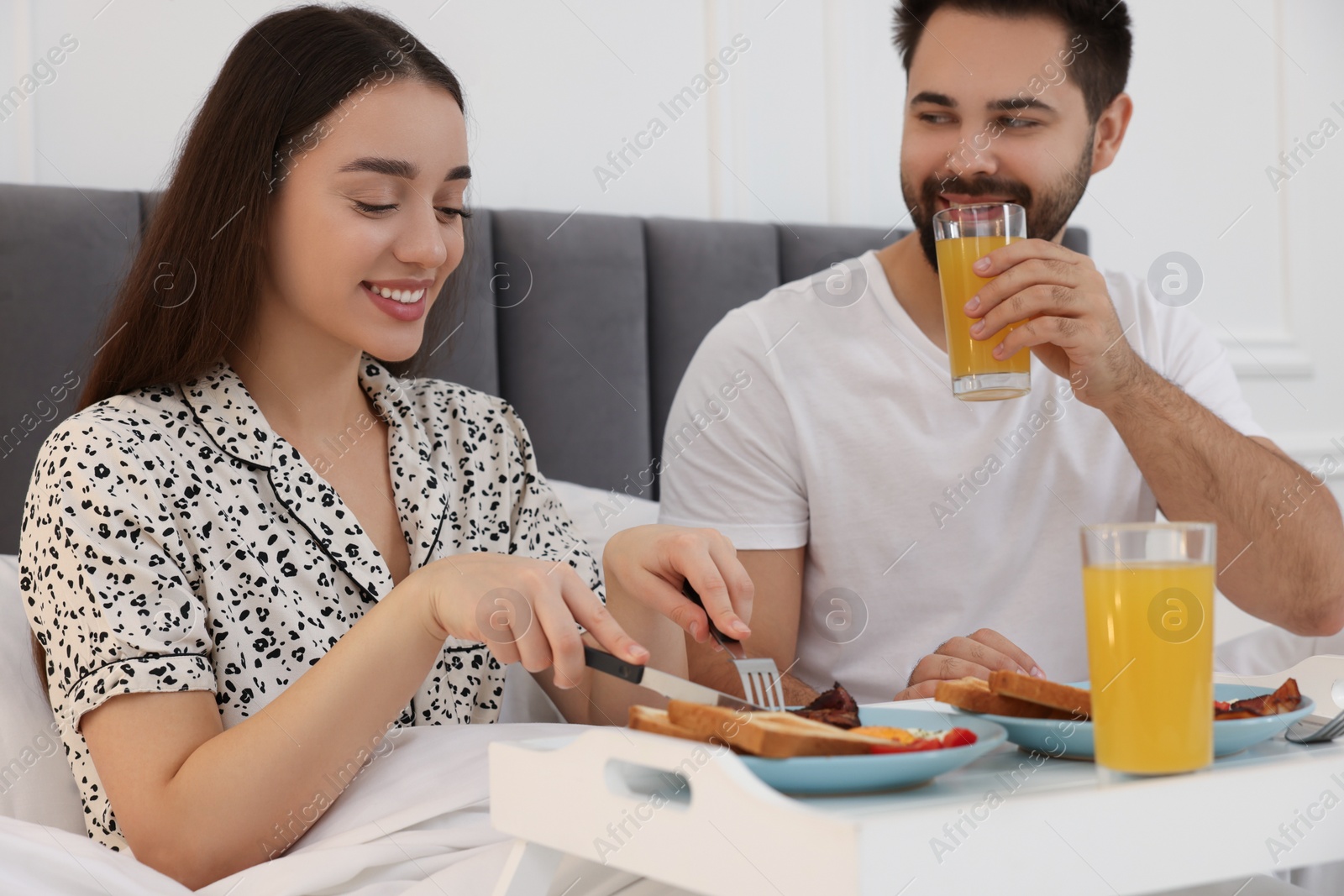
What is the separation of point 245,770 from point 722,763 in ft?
1.80

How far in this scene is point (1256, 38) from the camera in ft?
9.66

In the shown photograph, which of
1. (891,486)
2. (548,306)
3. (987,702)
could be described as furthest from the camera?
(548,306)

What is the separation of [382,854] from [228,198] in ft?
2.33

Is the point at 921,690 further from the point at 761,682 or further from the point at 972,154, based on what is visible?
the point at 972,154

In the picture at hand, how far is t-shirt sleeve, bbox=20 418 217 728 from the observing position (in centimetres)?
107

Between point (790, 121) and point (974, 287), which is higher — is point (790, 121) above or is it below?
above

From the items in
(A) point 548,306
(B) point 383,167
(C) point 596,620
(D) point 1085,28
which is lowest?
(C) point 596,620

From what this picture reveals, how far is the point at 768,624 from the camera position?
5.22 ft

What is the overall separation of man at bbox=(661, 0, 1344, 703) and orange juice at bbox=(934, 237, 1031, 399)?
159mm

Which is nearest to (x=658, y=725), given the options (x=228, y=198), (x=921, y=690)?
(x=921, y=690)

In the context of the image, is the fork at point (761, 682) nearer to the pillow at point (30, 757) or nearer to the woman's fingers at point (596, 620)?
the woman's fingers at point (596, 620)

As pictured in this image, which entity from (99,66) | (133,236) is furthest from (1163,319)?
(99,66)

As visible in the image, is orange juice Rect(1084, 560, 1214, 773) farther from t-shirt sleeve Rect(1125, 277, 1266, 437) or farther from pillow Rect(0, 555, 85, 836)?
t-shirt sleeve Rect(1125, 277, 1266, 437)

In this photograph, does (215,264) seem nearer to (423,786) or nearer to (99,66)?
(423,786)
